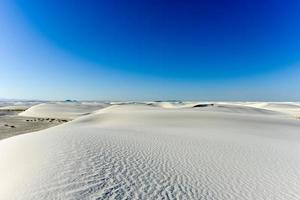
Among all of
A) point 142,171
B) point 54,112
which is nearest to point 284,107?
point 54,112

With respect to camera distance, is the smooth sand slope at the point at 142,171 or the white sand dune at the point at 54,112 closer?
the smooth sand slope at the point at 142,171

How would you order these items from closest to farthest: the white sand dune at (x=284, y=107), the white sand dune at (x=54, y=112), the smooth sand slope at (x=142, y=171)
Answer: the smooth sand slope at (x=142, y=171), the white sand dune at (x=54, y=112), the white sand dune at (x=284, y=107)

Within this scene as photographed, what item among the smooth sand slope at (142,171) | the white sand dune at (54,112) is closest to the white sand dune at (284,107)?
the white sand dune at (54,112)

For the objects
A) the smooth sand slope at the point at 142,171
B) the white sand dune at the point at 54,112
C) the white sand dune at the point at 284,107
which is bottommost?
the white sand dune at the point at 54,112

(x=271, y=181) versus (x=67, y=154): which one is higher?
(x=67, y=154)

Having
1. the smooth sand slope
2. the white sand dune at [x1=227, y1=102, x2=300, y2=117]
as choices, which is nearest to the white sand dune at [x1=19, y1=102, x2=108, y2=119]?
the smooth sand slope

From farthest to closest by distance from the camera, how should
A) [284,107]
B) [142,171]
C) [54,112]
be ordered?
[284,107] → [54,112] → [142,171]

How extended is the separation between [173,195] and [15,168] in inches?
203

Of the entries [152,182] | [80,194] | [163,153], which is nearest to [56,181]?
[80,194]

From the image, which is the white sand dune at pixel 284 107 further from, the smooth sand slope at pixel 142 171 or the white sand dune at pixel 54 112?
the smooth sand slope at pixel 142 171

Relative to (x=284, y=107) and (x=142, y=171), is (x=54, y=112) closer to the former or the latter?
(x=142, y=171)

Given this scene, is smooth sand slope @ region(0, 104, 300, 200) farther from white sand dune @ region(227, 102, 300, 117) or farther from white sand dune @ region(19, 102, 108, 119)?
white sand dune @ region(227, 102, 300, 117)

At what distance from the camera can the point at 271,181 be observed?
309 inches

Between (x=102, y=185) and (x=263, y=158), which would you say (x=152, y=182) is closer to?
(x=102, y=185)
